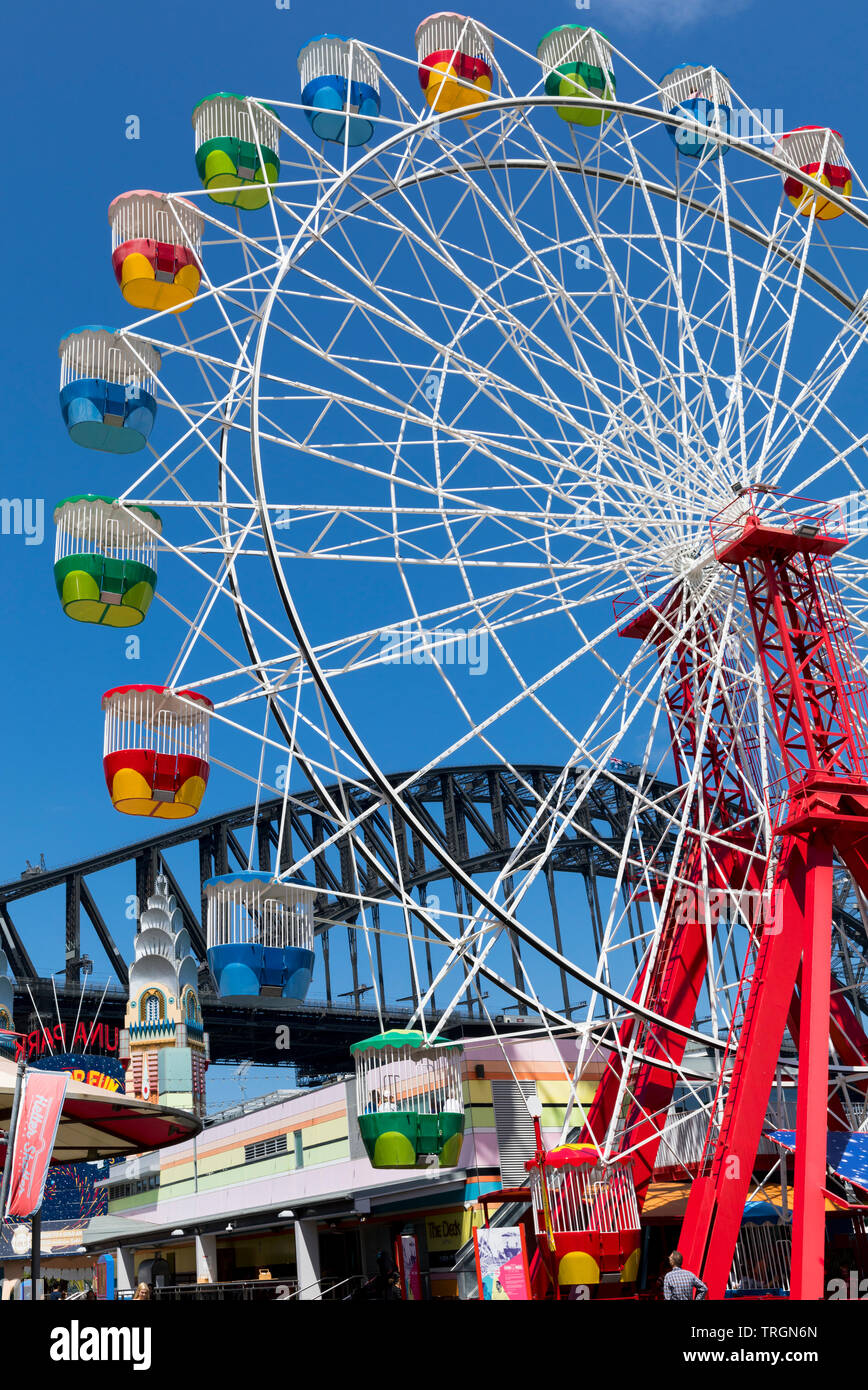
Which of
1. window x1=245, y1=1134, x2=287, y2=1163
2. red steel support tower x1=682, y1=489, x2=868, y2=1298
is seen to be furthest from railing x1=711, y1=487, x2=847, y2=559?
window x1=245, y1=1134, x2=287, y2=1163

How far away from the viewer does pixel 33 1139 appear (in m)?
15.0

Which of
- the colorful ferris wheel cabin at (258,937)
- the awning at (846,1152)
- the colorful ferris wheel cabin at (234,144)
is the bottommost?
the awning at (846,1152)

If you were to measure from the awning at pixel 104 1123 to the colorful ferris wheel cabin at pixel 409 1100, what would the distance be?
299 cm

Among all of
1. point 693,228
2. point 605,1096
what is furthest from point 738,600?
point 605,1096

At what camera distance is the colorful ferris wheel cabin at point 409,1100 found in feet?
69.8

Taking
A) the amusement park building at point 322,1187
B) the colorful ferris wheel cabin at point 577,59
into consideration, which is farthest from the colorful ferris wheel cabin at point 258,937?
the colorful ferris wheel cabin at point 577,59

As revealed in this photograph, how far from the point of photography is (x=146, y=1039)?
4881cm

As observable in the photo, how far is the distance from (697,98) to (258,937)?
15596 mm

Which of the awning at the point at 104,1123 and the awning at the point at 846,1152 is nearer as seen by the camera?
the awning at the point at 104,1123

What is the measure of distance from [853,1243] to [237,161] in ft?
68.5

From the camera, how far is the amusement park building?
83.8 feet

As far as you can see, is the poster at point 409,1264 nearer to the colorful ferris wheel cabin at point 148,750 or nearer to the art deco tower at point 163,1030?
the colorful ferris wheel cabin at point 148,750

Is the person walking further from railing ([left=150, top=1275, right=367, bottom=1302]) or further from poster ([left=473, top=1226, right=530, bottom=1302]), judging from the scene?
railing ([left=150, top=1275, right=367, bottom=1302])

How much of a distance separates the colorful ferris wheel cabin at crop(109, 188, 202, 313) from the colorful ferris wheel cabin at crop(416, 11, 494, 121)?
15.2 feet
